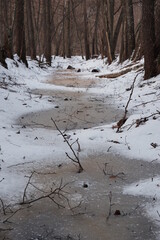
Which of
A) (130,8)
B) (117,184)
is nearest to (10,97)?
(117,184)

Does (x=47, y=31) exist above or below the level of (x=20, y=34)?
below

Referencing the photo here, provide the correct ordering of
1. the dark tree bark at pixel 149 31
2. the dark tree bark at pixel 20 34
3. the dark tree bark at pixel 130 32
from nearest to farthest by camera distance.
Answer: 1. the dark tree bark at pixel 149 31
2. the dark tree bark at pixel 20 34
3. the dark tree bark at pixel 130 32

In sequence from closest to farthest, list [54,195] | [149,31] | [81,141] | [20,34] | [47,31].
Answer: [54,195], [81,141], [149,31], [20,34], [47,31]

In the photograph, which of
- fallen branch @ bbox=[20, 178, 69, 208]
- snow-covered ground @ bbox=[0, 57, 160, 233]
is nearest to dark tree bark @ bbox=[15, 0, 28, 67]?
snow-covered ground @ bbox=[0, 57, 160, 233]

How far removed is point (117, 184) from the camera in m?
3.10

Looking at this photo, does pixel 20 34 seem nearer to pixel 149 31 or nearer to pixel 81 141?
pixel 149 31

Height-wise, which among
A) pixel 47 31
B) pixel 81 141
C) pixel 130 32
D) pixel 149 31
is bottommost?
pixel 81 141

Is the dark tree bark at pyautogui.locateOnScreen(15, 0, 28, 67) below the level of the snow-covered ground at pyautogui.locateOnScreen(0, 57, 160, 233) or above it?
above

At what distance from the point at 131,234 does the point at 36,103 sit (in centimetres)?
496

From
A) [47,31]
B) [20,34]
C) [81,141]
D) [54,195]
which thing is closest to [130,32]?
[20,34]

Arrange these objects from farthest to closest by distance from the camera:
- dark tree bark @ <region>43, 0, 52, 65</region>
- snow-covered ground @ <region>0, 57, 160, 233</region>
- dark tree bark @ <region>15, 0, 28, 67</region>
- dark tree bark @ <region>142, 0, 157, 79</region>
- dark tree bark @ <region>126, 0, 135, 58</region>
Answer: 1. dark tree bark @ <region>43, 0, 52, 65</region>
2. dark tree bark @ <region>126, 0, 135, 58</region>
3. dark tree bark @ <region>15, 0, 28, 67</region>
4. dark tree bark @ <region>142, 0, 157, 79</region>
5. snow-covered ground @ <region>0, 57, 160, 233</region>

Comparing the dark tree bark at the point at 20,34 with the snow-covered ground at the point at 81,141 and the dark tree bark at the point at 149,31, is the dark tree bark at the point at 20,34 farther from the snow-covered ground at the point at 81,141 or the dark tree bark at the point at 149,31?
the snow-covered ground at the point at 81,141

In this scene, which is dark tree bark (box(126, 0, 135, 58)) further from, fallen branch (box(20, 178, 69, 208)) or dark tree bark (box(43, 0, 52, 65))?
fallen branch (box(20, 178, 69, 208))

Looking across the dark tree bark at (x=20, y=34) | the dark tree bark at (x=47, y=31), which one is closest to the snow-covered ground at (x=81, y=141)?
the dark tree bark at (x=20, y=34)
